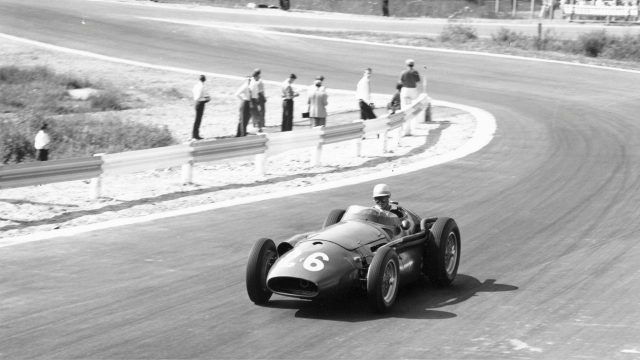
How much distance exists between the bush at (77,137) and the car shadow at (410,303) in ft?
43.6

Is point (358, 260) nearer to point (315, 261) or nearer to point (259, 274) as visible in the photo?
point (315, 261)

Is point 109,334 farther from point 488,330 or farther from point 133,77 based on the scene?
point 133,77

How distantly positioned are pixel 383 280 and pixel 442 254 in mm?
1382

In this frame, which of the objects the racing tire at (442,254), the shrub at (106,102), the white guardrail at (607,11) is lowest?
the shrub at (106,102)

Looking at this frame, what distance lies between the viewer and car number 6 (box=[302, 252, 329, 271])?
33.5ft

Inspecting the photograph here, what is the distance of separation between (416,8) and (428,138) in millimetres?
37587

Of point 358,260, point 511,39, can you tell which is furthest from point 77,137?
point 511,39

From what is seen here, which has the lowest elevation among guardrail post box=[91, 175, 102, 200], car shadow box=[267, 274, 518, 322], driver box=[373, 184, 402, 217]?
Result: guardrail post box=[91, 175, 102, 200]

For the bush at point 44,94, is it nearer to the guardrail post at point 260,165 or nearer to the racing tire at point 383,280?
the guardrail post at point 260,165

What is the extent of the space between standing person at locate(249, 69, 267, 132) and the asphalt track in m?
6.44

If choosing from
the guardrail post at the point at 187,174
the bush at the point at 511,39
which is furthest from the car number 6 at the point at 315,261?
the bush at the point at 511,39

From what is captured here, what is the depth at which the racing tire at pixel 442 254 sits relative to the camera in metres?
11.6

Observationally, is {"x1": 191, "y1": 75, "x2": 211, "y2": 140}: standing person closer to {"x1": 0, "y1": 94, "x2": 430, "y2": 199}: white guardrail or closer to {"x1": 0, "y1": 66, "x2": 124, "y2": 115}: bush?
{"x1": 0, "y1": 94, "x2": 430, "y2": 199}: white guardrail

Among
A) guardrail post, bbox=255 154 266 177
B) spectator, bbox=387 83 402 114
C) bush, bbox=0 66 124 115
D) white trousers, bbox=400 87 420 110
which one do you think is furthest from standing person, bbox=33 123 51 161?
white trousers, bbox=400 87 420 110
